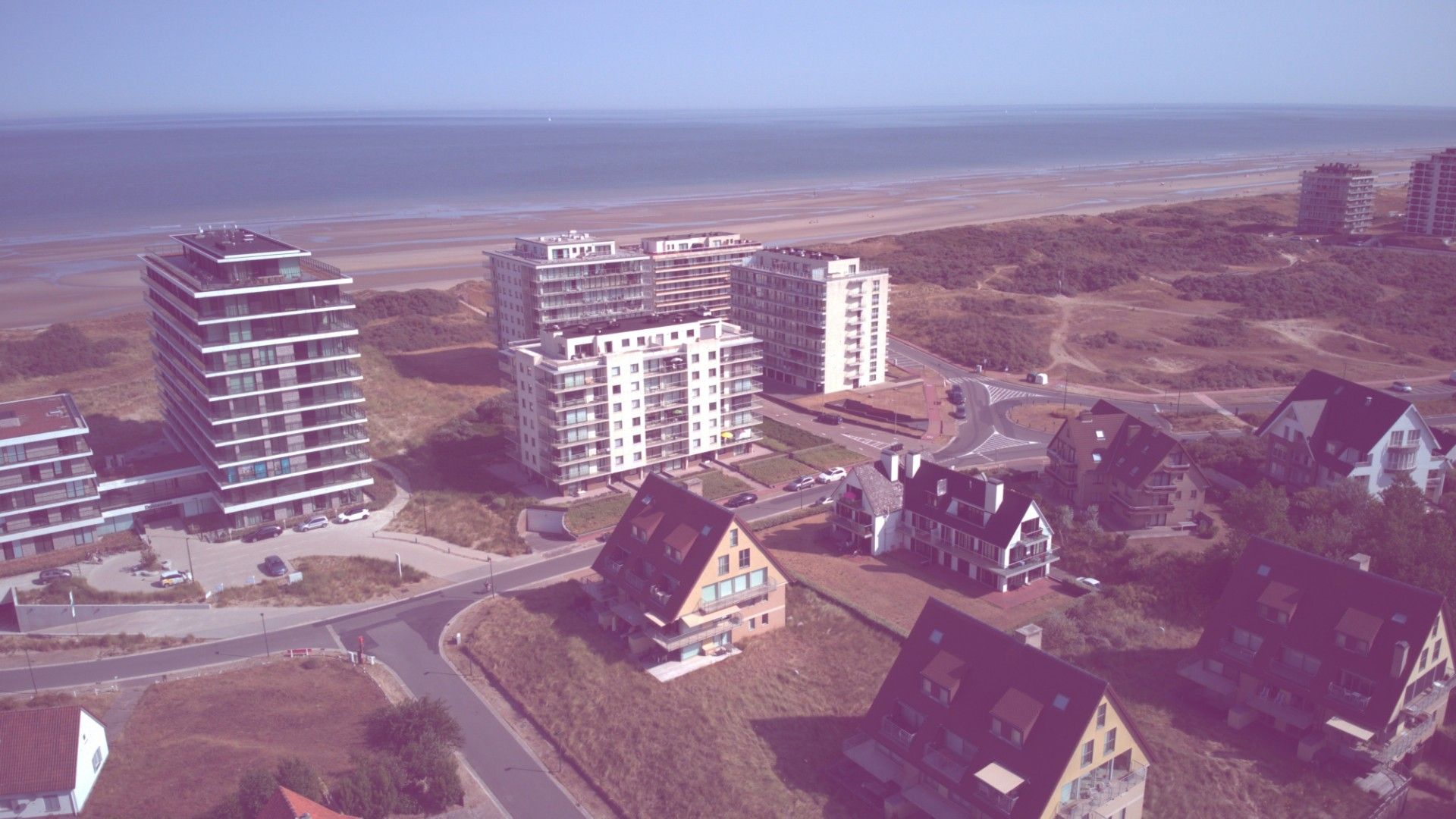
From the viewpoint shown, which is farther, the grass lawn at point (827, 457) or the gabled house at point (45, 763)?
the grass lawn at point (827, 457)

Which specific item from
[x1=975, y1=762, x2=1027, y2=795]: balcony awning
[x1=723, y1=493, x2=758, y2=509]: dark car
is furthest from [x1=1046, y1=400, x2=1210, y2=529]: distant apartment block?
[x1=975, y1=762, x2=1027, y2=795]: balcony awning

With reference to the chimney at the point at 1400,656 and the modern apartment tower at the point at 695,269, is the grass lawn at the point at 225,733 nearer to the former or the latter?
the chimney at the point at 1400,656

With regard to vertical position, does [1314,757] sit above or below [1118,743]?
below

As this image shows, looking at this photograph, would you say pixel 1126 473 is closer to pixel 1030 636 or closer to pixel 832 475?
pixel 832 475

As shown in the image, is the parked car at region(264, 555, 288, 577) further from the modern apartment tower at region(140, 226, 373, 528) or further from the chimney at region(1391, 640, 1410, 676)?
the chimney at region(1391, 640, 1410, 676)

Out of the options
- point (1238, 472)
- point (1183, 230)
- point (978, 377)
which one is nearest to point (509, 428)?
point (978, 377)

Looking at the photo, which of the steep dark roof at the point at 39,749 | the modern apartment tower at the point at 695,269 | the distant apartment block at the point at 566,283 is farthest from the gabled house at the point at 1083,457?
the steep dark roof at the point at 39,749

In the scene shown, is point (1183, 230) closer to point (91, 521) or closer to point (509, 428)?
point (509, 428)

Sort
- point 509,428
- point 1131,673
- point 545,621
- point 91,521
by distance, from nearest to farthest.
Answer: point 1131,673 < point 545,621 < point 91,521 < point 509,428
